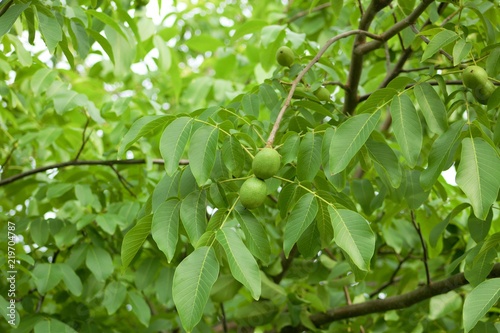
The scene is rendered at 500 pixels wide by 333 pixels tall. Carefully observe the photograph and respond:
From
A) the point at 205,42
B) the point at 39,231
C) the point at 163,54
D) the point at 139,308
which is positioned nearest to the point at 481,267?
the point at 139,308

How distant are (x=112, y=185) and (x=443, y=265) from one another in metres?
1.63

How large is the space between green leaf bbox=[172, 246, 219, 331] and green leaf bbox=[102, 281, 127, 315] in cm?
100

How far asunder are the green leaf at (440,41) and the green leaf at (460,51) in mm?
21

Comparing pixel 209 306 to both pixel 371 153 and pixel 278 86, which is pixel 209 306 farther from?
pixel 371 153

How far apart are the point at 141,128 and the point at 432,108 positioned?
754 millimetres

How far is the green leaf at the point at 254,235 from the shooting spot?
1.49 meters

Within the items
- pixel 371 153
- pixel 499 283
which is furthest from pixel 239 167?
pixel 499 283

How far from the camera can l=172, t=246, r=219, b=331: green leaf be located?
4.06ft

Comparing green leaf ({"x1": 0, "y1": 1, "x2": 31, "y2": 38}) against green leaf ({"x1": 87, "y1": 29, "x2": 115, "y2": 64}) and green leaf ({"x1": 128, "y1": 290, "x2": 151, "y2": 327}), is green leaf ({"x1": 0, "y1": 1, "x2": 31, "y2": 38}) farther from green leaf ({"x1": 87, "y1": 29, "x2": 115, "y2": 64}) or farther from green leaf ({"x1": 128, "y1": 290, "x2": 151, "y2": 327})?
green leaf ({"x1": 128, "y1": 290, "x2": 151, "y2": 327})

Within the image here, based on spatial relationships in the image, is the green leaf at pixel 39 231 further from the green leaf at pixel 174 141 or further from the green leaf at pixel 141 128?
the green leaf at pixel 174 141

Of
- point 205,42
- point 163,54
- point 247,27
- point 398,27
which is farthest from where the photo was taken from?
point 205,42

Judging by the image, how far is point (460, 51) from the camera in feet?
5.25

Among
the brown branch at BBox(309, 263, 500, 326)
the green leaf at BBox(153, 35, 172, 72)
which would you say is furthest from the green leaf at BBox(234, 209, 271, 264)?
the green leaf at BBox(153, 35, 172, 72)

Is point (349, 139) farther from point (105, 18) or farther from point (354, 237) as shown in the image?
point (105, 18)
